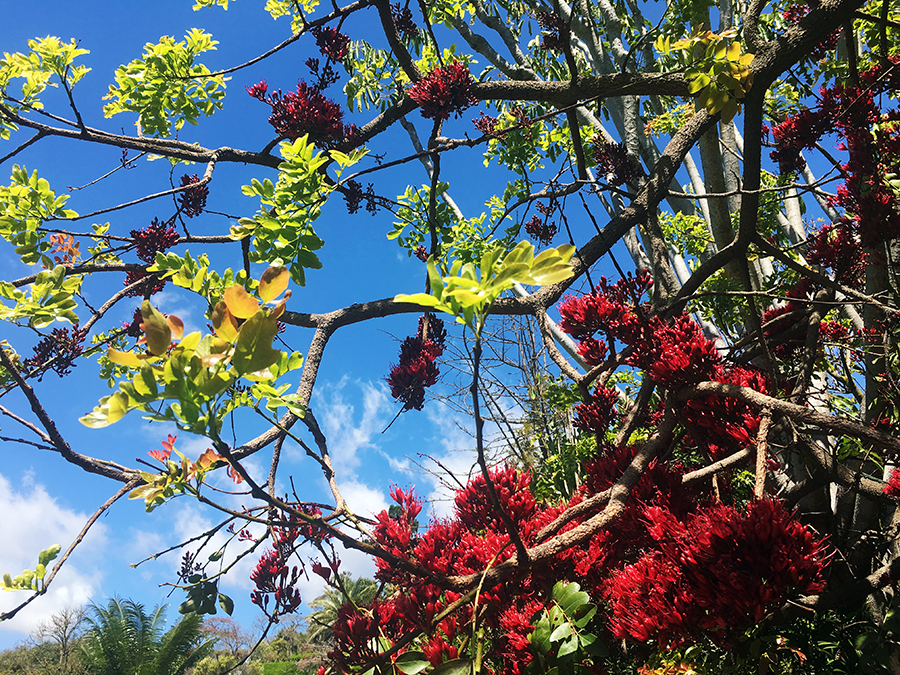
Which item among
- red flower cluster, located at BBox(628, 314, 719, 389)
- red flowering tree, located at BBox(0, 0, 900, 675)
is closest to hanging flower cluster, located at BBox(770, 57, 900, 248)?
red flowering tree, located at BBox(0, 0, 900, 675)

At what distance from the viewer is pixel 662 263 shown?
2291mm

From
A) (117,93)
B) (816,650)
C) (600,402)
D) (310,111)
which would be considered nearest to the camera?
(816,650)

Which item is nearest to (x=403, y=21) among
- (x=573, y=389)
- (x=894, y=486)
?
(x=573, y=389)

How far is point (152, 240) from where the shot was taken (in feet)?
7.57

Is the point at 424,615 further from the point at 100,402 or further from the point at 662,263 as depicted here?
the point at 662,263

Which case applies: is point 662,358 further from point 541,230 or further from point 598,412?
point 541,230

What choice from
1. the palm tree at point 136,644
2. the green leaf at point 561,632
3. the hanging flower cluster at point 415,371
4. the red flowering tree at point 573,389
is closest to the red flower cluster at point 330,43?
the red flowering tree at point 573,389

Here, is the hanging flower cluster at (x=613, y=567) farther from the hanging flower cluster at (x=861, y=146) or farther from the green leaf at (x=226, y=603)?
the hanging flower cluster at (x=861, y=146)

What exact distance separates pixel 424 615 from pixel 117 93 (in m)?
2.70

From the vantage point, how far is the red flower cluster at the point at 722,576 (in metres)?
0.99

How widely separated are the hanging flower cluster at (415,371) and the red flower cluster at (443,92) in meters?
1.02

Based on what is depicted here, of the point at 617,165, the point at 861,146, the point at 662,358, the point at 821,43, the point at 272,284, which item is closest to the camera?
the point at 272,284

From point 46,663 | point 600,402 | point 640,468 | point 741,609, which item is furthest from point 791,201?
point 46,663

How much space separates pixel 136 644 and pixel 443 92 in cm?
1760
